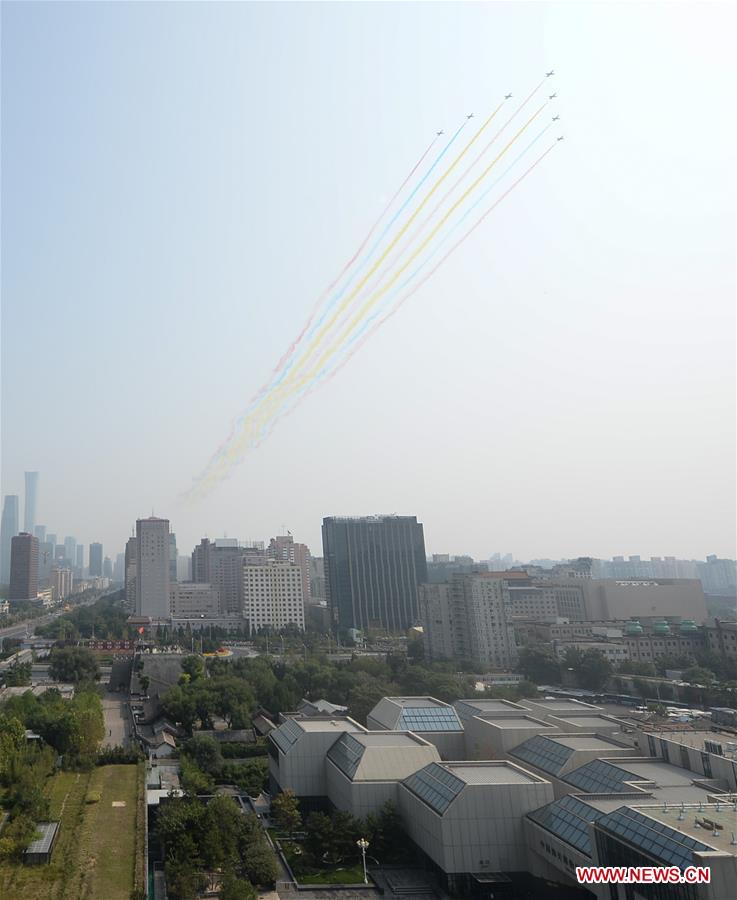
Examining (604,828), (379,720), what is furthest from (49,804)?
(604,828)

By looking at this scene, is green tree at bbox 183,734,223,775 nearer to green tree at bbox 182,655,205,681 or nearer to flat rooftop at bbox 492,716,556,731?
flat rooftop at bbox 492,716,556,731

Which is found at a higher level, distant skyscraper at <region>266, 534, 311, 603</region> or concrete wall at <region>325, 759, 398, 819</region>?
distant skyscraper at <region>266, 534, 311, 603</region>

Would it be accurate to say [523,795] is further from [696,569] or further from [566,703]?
[696,569]

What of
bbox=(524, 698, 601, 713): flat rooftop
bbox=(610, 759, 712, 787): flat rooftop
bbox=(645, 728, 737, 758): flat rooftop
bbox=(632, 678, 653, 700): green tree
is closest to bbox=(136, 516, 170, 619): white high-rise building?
bbox=(632, 678, 653, 700): green tree

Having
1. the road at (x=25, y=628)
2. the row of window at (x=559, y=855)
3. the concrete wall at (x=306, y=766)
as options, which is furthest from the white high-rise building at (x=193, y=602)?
the row of window at (x=559, y=855)

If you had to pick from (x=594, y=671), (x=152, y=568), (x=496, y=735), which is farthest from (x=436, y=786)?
(x=152, y=568)

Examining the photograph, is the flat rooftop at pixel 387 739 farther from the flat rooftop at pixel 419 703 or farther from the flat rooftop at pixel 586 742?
the flat rooftop at pixel 586 742
